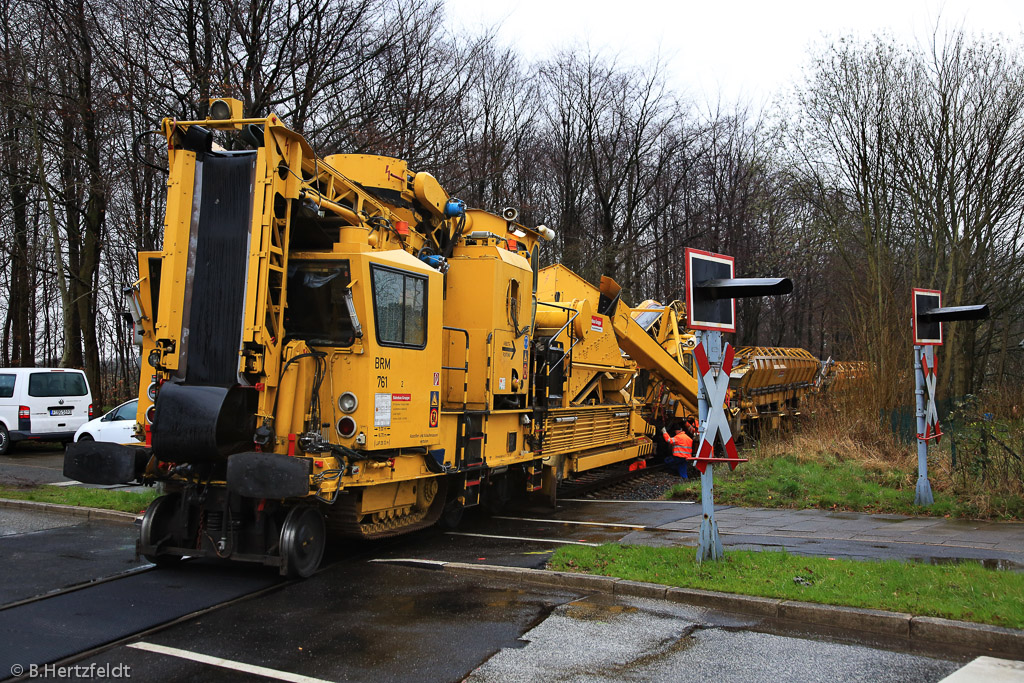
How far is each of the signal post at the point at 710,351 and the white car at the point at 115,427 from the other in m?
12.8

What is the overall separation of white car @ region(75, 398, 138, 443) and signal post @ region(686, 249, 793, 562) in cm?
1277

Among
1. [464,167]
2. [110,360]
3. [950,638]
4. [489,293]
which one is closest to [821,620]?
[950,638]

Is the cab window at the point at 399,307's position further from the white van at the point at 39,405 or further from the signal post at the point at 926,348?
the white van at the point at 39,405

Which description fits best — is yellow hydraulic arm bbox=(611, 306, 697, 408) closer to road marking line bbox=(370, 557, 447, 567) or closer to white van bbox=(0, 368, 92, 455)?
road marking line bbox=(370, 557, 447, 567)

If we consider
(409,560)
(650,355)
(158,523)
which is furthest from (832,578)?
(650,355)

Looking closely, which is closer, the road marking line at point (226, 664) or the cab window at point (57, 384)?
the road marking line at point (226, 664)

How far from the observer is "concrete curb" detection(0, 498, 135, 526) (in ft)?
34.9

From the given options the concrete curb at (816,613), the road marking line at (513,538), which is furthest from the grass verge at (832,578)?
the road marking line at (513,538)

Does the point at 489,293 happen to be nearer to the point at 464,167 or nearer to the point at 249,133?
the point at 249,133

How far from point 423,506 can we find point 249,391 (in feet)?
8.78

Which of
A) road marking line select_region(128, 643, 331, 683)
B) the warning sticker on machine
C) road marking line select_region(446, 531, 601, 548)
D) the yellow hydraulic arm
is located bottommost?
road marking line select_region(128, 643, 331, 683)

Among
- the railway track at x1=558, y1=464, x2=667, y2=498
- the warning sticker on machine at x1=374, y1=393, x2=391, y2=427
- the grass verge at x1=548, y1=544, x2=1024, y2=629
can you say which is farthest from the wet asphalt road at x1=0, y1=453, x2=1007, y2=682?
the railway track at x1=558, y1=464, x2=667, y2=498

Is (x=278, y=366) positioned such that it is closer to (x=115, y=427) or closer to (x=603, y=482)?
(x=603, y=482)

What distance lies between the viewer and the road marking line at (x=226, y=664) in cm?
505
